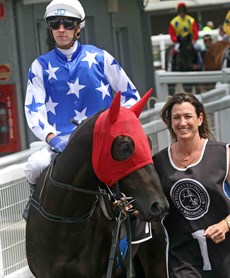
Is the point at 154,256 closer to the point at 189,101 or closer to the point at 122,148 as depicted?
the point at 189,101

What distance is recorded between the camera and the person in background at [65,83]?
5809 mm

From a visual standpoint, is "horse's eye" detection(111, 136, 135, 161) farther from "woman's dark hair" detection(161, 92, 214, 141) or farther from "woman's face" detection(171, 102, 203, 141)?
"woman's dark hair" detection(161, 92, 214, 141)

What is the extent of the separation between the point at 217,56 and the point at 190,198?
15417 mm

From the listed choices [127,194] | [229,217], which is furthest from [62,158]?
[229,217]

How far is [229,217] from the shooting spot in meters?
5.03

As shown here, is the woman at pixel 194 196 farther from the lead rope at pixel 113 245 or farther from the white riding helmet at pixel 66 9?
the white riding helmet at pixel 66 9

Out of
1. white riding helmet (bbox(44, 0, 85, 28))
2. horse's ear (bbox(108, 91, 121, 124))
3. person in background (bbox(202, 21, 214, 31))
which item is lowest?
horse's ear (bbox(108, 91, 121, 124))

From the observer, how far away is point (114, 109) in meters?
4.88

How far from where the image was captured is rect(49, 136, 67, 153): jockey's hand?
18.2ft

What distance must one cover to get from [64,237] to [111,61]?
3.86ft

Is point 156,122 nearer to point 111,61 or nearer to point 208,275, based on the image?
point 111,61

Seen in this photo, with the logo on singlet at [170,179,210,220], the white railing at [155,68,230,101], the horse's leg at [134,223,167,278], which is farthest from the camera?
the white railing at [155,68,230,101]

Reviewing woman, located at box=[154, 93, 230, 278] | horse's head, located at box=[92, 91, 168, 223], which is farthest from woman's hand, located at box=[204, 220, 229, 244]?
horse's head, located at box=[92, 91, 168, 223]

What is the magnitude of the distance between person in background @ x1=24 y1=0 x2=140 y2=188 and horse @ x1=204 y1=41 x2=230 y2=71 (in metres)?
14.1
